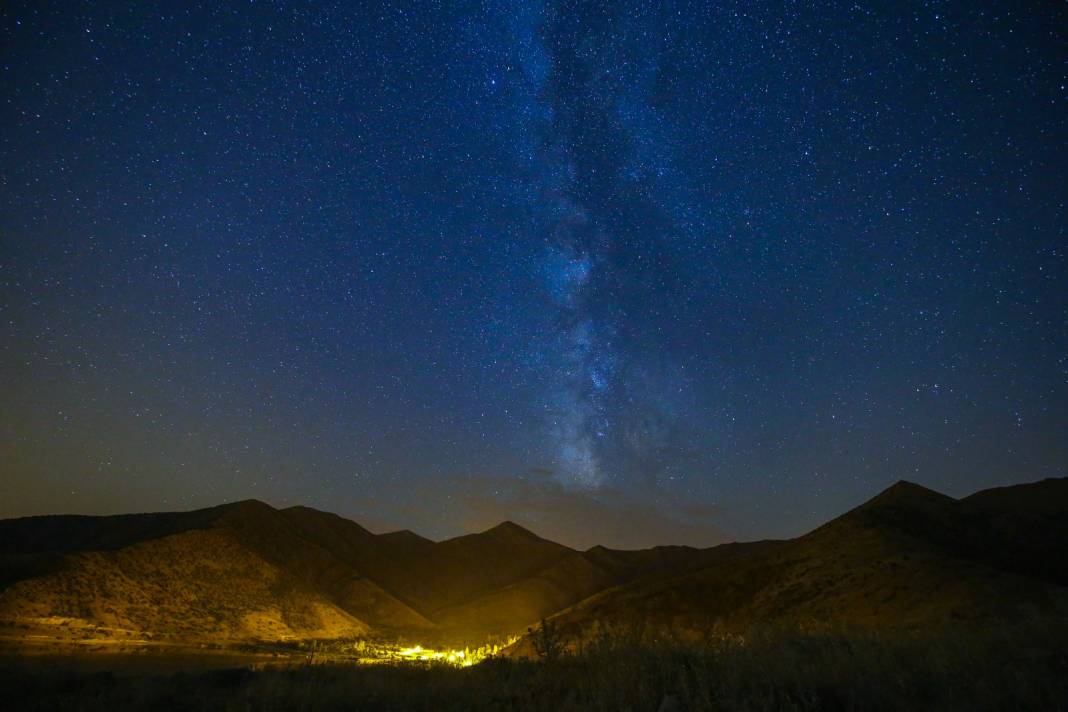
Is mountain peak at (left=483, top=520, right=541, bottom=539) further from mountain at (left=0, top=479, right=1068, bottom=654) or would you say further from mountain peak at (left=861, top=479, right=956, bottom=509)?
mountain peak at (left=861, top=479, right=956, bottom=509)

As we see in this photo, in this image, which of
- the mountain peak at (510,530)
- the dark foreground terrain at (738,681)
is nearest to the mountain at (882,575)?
the dark foreground terrain at (738,681)

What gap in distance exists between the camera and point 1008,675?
4.61 meters

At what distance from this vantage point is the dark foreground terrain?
4488 millimetres

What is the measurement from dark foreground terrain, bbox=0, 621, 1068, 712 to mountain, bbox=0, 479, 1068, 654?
3.55ft

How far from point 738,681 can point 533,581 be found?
9370 centimetres

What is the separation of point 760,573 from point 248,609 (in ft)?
156

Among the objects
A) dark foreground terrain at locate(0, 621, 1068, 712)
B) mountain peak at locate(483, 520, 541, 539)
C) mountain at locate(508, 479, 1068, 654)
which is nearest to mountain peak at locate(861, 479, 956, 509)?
mountain at locate(508, 479, 1068, 654)

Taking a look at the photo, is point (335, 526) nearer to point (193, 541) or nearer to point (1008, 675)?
point (193, 541)

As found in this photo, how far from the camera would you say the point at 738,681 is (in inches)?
200

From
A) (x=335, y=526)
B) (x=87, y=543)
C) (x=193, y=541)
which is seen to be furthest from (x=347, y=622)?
(x=335, y=526)

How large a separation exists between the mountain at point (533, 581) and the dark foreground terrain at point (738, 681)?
1082 mm

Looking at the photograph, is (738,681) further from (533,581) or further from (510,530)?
(510,530)

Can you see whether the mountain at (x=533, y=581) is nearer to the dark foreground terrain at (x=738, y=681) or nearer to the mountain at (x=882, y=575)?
the mountain at (x=882, y=575)

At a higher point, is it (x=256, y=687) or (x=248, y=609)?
(x=256, y=687)
